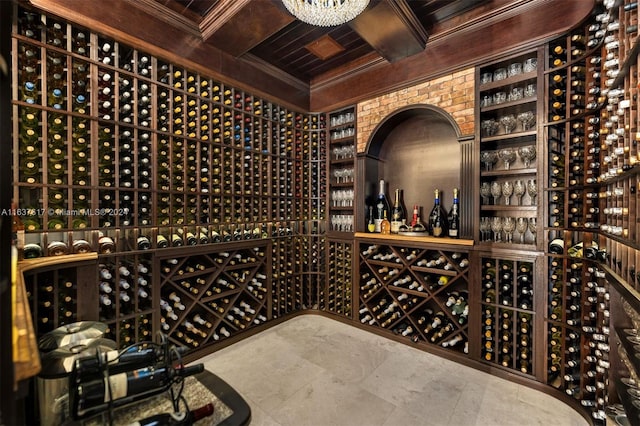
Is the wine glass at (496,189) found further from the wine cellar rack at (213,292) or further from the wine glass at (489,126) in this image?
the wine cellar rack at (213,292)

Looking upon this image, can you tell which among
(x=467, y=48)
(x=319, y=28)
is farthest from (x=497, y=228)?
(x=319, y=28)

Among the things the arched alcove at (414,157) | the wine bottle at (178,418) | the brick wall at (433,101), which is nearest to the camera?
the wine bottle at (178,418)

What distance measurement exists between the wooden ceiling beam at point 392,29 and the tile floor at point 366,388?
9.63 ft

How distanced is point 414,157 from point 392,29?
1.34m

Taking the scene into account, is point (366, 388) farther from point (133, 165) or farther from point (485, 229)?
point (133, 165)

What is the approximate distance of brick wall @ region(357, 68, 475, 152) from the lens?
8.36ft

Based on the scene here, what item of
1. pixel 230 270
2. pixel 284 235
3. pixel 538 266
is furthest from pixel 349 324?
pixel 538 266

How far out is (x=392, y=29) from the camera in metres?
2.45

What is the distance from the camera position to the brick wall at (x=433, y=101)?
2.55 m

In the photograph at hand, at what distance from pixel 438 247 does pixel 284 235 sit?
175 centimetres

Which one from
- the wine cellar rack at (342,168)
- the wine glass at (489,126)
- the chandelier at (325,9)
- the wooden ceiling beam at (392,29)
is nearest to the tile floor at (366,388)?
the wine cellar rack at (342,168)

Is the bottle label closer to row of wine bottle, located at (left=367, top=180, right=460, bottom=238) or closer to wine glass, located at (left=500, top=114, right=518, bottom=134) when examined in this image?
row of wine bottle, located at (left=367, top=180, right=460, bottom=238)

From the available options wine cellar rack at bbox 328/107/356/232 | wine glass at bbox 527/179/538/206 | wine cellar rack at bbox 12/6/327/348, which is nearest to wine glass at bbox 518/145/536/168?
wine glass at bbox 527/179/538/206

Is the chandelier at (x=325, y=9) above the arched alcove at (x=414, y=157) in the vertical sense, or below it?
above
